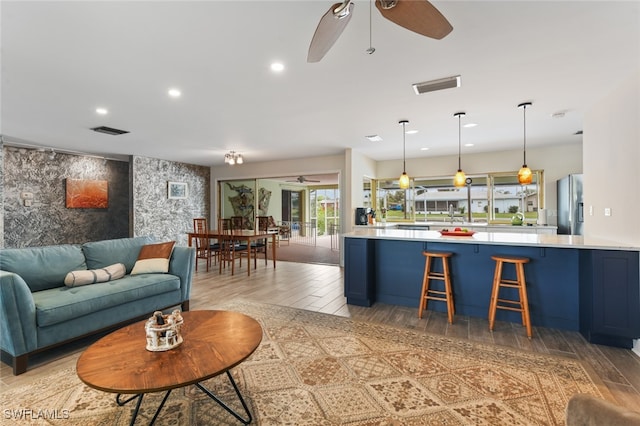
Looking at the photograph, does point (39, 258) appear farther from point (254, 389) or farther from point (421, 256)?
point (421, 256)

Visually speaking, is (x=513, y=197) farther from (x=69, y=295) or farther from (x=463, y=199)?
(x=69, y=295)

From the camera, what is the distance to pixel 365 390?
2.03 meters

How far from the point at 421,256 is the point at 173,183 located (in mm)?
6480

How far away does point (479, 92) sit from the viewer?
10.6 feet

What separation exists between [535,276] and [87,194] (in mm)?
8142

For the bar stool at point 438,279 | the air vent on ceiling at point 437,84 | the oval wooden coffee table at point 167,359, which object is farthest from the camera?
the bar stool at point 438,279

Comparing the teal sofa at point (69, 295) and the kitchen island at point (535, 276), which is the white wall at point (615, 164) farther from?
the teal sofa at point (69, 295)

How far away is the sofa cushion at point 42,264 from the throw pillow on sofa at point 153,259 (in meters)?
0.54

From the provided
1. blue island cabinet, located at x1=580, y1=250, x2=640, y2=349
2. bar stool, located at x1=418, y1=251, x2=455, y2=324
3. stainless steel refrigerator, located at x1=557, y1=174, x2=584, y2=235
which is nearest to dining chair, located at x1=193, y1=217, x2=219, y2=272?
bar stool, located at x1=418, y1=251, x2=455, y2=324

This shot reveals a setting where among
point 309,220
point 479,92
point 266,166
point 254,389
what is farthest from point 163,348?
point 309,220

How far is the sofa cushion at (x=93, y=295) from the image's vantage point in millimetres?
2418

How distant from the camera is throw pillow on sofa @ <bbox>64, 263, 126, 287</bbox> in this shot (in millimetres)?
2961

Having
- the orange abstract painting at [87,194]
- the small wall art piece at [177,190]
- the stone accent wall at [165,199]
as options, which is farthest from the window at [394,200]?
the orange abstract painting at [87,194]

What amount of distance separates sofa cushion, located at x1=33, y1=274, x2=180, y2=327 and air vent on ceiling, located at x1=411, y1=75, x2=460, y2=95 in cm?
349
